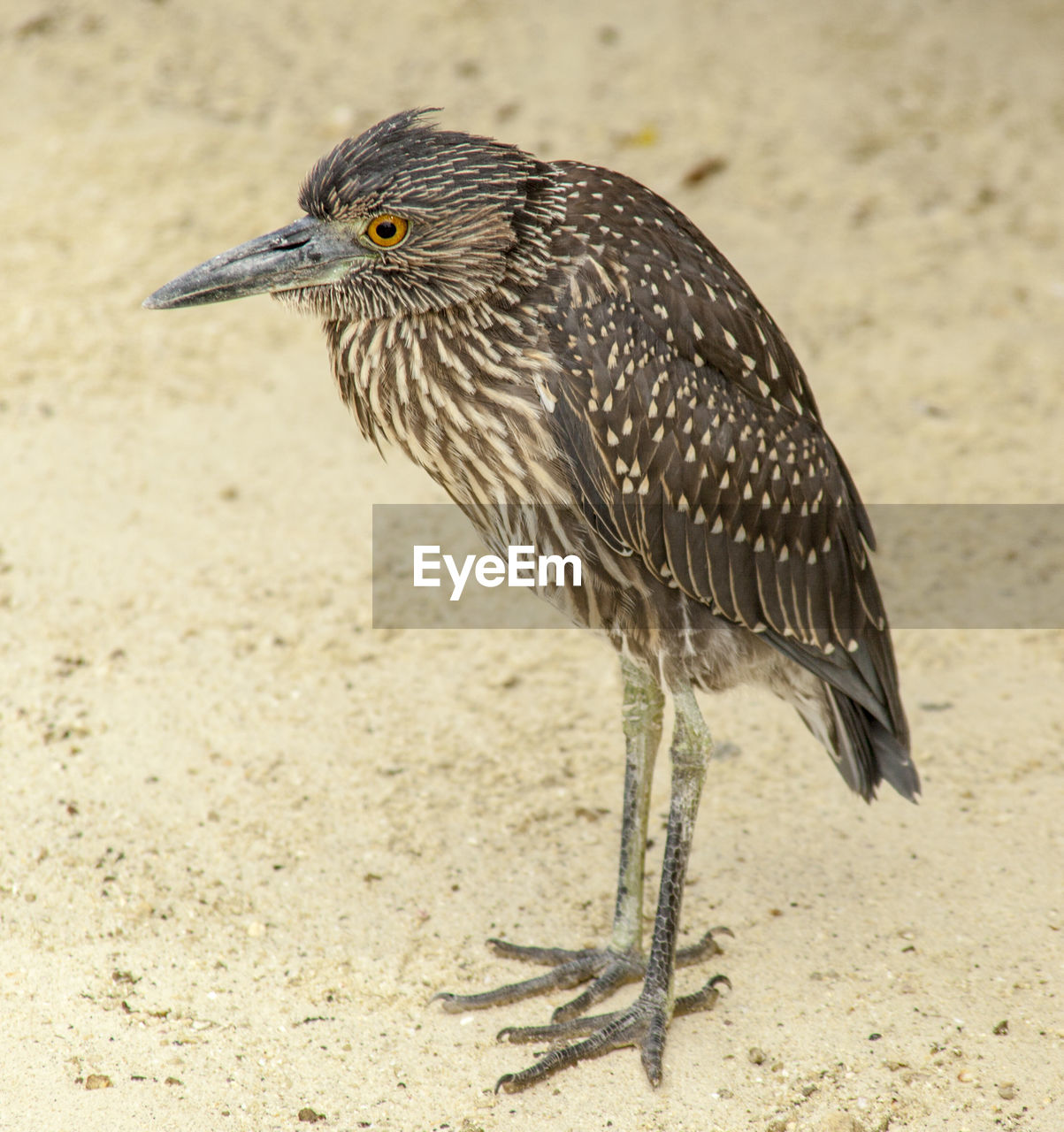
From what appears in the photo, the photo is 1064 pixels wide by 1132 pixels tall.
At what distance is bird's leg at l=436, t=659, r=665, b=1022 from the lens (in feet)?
13.6

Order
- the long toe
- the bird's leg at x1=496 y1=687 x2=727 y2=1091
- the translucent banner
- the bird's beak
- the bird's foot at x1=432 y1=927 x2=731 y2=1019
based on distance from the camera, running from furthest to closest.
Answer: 1. the translucent banner
2. the bird's foot at x1=432 y1=927 x2=731 y2=1019
3. the bird's leg at x1=496 y1=687 x2=727 y2=1091
4. the long toe
5. the bird's beak

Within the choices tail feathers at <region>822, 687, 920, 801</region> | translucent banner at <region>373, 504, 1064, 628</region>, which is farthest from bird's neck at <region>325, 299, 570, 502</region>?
translucent banner at <region>373, 504, 1064, 628</region>

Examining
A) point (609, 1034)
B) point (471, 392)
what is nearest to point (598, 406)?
point (471, 392)

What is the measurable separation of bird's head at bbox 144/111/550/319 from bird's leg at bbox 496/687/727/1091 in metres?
1.37

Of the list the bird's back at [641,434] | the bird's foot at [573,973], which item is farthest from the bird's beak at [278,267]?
the bird's foot at [573,973]

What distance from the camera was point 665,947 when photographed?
3.85m

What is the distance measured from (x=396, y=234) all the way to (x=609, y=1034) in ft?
7.84

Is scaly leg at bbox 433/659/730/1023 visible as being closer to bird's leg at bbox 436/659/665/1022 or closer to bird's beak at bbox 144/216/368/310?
bird's leg at bbox 436/659/665/1022

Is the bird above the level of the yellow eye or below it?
below

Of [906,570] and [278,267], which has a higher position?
[906,570]

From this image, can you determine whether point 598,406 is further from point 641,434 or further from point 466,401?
point 466,401

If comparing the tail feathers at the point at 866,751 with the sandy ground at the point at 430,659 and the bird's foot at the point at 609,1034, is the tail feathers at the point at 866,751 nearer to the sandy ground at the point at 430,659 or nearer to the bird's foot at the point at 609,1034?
the sandy ground at the point at 430,659

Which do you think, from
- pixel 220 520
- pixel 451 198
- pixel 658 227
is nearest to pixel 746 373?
pixel 658 227

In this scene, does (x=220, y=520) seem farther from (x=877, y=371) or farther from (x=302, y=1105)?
(x=877, y=371)
